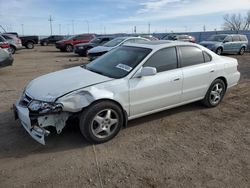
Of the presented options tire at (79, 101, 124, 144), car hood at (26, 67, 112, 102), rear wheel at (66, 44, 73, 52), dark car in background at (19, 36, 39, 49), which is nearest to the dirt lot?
tire at (79, 101, 124, 144)

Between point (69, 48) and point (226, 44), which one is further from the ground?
point (226, 44)

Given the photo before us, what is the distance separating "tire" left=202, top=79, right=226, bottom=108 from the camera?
17.1ft

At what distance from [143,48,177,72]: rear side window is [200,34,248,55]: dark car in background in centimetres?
1333

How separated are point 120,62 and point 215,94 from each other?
2327 mm

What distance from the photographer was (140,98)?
4121 millimetres

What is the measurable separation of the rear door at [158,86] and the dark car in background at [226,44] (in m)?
13.4

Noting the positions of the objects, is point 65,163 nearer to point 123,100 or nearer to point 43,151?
point 43,151

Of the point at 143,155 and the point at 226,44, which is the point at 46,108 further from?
the point at 226,44

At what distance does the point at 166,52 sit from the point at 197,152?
1968mm

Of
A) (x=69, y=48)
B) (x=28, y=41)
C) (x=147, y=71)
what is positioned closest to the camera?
(x=147, y=71)

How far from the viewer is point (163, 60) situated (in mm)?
4508

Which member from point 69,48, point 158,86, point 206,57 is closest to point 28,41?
point 69,48

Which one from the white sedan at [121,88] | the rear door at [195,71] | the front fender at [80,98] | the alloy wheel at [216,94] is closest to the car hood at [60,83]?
the white sedan at [121,88]

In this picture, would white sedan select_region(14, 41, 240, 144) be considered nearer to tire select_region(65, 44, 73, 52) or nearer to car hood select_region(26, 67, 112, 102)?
car hood select_region(26, 67, 112, 102)
